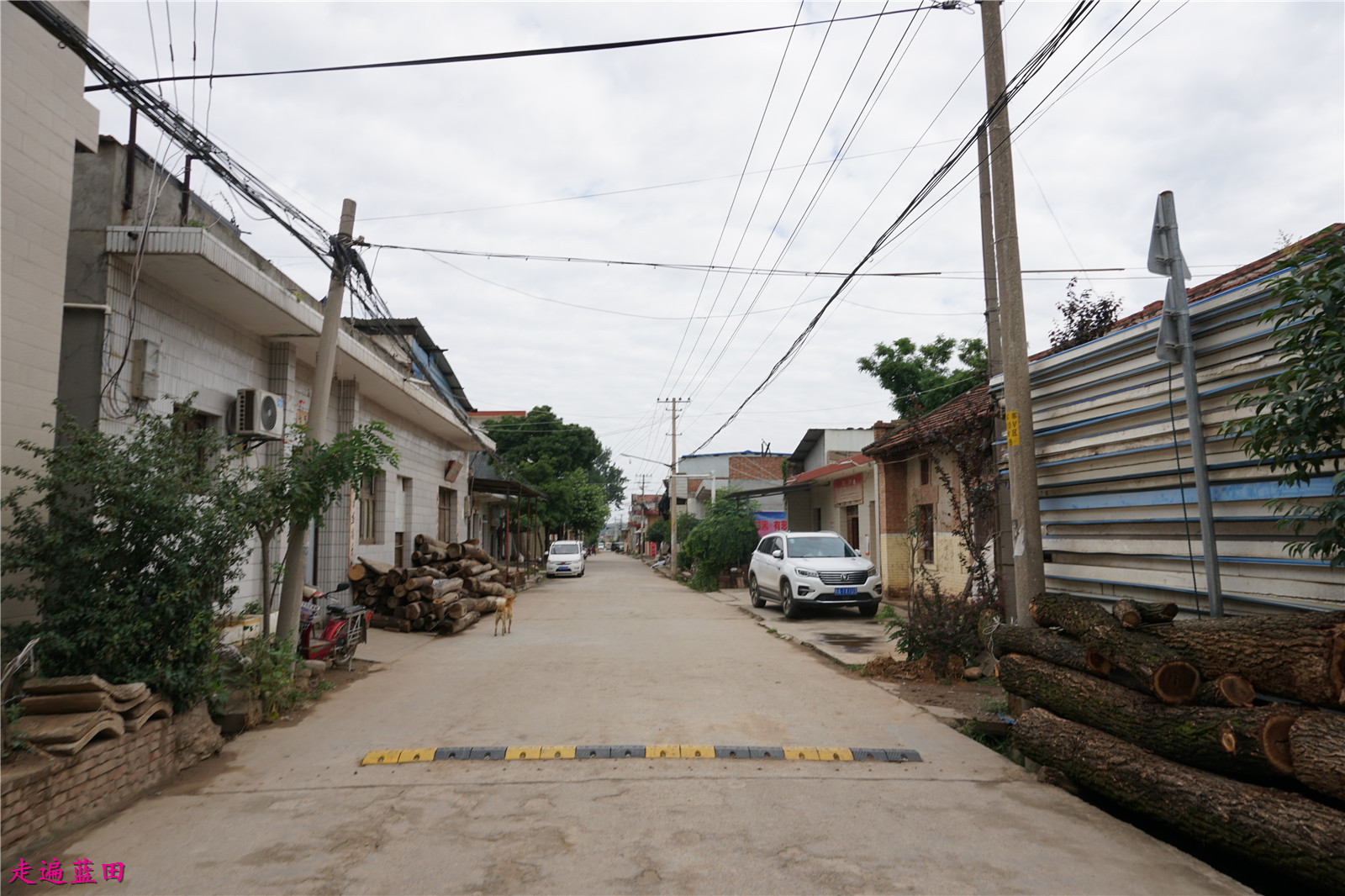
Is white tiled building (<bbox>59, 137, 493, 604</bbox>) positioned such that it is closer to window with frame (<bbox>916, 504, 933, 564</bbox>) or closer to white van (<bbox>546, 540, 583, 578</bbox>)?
window with frame (<bbox>916, 504, 933, 564</bbox>)

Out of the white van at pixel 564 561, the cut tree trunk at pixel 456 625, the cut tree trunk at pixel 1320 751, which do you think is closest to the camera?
the cut tree trunk at pixel 1320 751

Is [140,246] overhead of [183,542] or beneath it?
overhead

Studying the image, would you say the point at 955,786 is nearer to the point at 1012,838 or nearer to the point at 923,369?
the point at 1012,838

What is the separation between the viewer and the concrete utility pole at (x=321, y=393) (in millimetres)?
7938

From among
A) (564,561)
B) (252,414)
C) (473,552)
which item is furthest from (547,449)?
(252,414)

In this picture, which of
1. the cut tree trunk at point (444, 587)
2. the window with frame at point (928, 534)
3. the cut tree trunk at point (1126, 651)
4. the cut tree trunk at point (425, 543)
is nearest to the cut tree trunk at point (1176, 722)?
the cut tree trunk at point (1126, 651)

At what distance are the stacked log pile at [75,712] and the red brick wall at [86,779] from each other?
0.07 m

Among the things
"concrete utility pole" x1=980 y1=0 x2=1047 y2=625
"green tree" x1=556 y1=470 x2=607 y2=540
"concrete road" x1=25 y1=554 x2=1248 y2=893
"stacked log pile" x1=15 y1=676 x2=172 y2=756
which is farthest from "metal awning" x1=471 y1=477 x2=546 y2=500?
"concrete utility pole" x1=980 y1=0 x2=1047 y2=625

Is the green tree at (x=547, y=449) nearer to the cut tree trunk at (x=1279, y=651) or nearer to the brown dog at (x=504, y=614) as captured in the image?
the brown dog at (x=504, y=614)

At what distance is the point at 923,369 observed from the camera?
27.1 metres

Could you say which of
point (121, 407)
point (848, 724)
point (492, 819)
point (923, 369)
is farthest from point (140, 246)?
point (923, 369)

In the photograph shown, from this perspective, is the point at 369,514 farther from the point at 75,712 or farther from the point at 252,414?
the point at 75,712

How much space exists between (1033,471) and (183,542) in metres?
6.43

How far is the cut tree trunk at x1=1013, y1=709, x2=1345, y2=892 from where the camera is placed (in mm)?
3387
